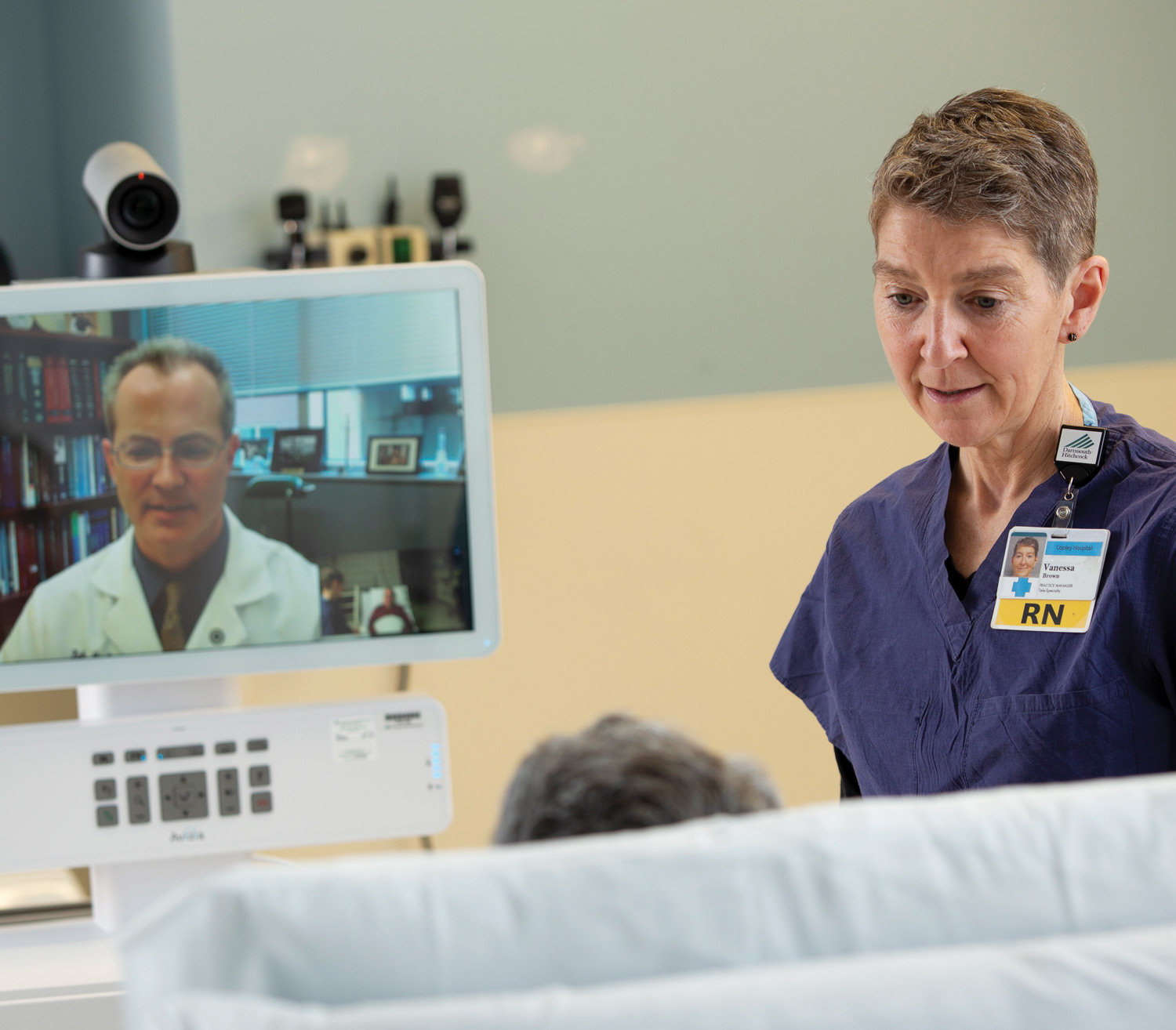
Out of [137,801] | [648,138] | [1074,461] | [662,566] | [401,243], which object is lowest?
[137,801]

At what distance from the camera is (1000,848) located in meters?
0.61

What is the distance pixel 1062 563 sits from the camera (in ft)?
3.77

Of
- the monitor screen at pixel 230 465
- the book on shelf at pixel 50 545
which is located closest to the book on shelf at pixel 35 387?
the monitor screen at pixel 230 465

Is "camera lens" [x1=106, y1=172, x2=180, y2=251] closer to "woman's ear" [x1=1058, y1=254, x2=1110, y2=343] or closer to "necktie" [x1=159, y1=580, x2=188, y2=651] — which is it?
"necktie" [x1=159, y1=580, x2=188, y2=651]

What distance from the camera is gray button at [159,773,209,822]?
129 cm

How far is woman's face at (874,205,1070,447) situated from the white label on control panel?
71cm

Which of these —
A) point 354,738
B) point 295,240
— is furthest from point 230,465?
point 295,240

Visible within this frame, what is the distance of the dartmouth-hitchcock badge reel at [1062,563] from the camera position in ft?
3.73

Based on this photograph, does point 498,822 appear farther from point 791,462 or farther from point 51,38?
point 51,38

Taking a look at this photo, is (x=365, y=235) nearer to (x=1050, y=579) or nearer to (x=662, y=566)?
(x=662, y=566)

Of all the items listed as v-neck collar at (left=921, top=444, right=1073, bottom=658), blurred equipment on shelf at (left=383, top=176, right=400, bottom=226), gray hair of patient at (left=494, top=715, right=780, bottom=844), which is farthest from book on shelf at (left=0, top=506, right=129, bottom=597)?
blurred equipment on shelf at (left=383, top=176, right=400, bottom=226)

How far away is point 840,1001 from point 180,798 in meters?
0.95

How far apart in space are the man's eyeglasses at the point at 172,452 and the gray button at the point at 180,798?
35 cm

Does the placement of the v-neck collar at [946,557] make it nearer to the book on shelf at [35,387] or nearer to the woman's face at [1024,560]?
the woman's face at [1024,560]
